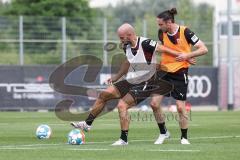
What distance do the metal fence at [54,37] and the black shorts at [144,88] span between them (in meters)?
20.4

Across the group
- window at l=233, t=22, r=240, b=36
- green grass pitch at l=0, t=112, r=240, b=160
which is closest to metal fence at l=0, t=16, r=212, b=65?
window at l=233, t=22, r=240, b=36

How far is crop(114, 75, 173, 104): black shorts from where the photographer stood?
52.2 feet

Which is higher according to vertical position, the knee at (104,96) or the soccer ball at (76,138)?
the knee at (104,96)

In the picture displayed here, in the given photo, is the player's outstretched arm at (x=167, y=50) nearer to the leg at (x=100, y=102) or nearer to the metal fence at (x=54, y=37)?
the leg at (x=100, y=102)

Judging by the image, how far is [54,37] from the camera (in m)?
37.9

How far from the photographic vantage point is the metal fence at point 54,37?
1448 inches


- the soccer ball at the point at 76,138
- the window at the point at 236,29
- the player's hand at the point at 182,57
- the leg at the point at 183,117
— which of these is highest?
the window at the point at 236,29

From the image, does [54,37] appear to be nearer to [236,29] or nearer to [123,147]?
[236,29]

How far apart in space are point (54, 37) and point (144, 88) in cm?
2215

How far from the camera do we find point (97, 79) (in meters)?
36.4

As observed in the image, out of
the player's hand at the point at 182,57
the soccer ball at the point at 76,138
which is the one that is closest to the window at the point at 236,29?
the player's hand at the point at 182,57

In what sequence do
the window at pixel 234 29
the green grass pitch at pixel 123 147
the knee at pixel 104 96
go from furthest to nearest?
the window at pixel 234 29
the knee at pixel 104 96
the green grass pitch at pixel 123 147

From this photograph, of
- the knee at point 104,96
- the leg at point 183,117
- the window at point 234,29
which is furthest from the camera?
the window at point 234,29

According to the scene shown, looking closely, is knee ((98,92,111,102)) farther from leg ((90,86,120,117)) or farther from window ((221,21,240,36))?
window ((221,21,240,36))
